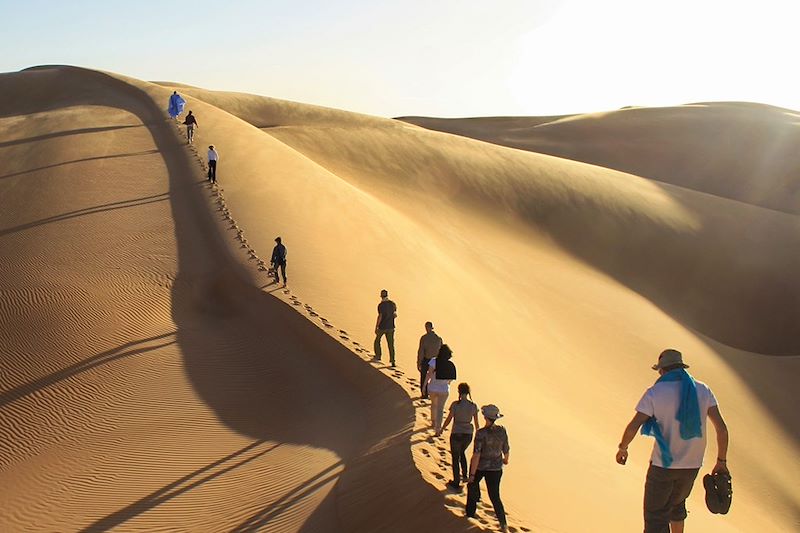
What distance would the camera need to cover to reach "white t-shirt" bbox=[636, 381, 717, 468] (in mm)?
5262

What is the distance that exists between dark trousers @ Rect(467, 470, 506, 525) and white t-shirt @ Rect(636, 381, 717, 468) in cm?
183

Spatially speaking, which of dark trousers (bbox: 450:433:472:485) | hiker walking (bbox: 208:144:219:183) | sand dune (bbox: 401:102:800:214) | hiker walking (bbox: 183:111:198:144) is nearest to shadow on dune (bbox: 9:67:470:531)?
dark trousers (bbox: 450:433:472:485)

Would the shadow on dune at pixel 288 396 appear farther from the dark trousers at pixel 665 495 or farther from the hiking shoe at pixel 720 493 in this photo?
the hiking shoe at pixel 720 493

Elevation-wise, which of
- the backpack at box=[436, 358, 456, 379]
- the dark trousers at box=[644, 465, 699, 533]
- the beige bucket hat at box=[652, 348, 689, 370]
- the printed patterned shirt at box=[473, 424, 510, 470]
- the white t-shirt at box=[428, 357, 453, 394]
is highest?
the beige bucket hat at box=[652, 348, 689, 370]

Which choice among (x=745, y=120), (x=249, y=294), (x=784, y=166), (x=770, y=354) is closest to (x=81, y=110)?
(x=249, y=294)

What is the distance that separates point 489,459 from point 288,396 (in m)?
5.10

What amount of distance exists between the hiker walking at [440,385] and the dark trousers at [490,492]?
6.97 feet

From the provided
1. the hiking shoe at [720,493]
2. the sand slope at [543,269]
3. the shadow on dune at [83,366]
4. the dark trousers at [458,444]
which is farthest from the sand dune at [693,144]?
the hiking shoe at [720,493]

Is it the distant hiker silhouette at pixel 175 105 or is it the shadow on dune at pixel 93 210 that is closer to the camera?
the shadow on dune at pixel 93 210

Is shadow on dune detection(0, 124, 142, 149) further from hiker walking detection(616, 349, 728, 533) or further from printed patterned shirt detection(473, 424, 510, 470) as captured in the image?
hiker walking detection(616, 349, 728, 533)

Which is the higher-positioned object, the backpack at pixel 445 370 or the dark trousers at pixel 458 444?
the backpack at pixel 445 370

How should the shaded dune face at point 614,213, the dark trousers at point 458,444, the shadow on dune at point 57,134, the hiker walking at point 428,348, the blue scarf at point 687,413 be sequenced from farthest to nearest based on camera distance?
1. the shaded dune face at point 614,213
2. the shadow on dune at point 57,134
3. the hiker walking at point 428,348
4. the dark trousers at point 458,444
5. the blue scarf at point 687,413

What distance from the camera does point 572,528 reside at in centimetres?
791

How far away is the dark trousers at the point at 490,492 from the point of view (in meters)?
6.64
